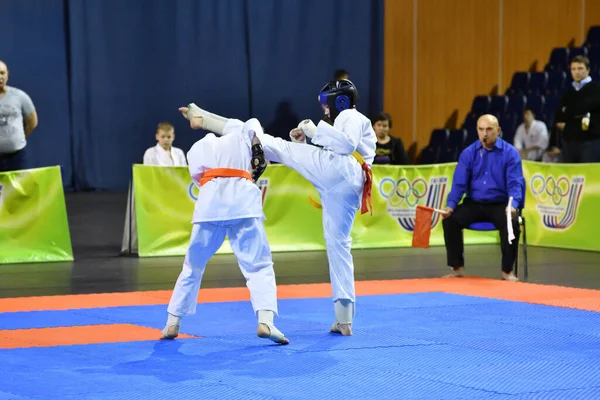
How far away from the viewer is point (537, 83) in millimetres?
15453

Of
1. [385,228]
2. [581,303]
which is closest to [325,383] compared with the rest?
[581,303]

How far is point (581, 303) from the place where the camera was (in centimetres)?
674

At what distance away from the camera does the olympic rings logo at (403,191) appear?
1084cm

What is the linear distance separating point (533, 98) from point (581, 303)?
28.7ft

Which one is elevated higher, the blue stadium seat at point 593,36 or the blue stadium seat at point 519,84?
the blue stadium seat at point 593,36

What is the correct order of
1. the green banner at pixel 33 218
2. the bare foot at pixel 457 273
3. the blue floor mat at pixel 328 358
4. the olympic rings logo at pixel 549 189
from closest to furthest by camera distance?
the blue floor mat at pixel 328 358 → the bare foot at pixel 457 273 → the green banner at pixel 33 218 → the olympic rings logo at pixel 549 189

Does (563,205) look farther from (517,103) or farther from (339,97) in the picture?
(339,97)

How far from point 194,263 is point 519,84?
11.6 m

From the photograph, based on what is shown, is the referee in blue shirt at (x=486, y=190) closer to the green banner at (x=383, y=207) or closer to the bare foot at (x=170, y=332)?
the green banner at (x=383, y=207)


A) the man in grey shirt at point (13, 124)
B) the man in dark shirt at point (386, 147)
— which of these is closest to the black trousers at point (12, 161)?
the man in grey shirt at point (13, 124)

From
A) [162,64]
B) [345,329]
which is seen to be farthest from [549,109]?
[345,329]

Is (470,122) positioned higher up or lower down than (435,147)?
higher up

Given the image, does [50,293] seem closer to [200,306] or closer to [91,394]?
[200,306]

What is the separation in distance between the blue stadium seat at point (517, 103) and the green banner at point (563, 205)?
397 centimetres
